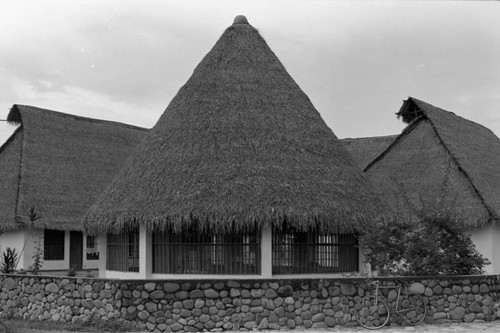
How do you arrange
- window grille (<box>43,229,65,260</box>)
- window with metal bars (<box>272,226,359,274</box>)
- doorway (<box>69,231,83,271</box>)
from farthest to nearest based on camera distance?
doorway (<box>69,231,83,271</box>), window grille (<box>43,229,65,260</box>), window with metal bars (<box>272,226,359,274</box>)

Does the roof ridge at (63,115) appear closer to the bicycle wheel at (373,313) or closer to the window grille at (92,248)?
the window grille at (92,248)

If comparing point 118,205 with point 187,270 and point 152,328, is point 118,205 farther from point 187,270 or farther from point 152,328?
point 152,328

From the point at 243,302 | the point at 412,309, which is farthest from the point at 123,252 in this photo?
the point at 412,309

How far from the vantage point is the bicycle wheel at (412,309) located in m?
14.7

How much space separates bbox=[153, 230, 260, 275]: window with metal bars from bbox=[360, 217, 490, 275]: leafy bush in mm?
3171

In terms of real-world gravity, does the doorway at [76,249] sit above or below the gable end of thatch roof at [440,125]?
below

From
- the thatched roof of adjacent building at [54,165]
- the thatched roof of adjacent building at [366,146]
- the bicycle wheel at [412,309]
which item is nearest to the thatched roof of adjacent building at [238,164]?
the bicycle wheel at [412,309]

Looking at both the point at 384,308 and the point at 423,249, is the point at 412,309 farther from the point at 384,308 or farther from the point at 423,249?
the point at 423,249

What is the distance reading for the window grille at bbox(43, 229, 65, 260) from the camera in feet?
102

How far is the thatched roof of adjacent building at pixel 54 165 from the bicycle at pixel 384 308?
751 inches

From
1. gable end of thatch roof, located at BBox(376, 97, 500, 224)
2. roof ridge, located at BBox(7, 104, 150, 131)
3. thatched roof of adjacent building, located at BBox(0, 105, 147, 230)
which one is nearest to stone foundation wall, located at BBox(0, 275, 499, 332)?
gable end of thatch roof, located at BBox(376, 97, 500, 224)

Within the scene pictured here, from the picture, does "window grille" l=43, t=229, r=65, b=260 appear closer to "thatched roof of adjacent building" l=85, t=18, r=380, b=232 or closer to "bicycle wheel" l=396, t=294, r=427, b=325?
"thatched roof of adjacent building" l=85, t=18, r=380, b=232

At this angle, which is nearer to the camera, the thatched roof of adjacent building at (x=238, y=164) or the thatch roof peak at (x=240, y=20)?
the thatched roof of adjacent building at (x=238, y=164)

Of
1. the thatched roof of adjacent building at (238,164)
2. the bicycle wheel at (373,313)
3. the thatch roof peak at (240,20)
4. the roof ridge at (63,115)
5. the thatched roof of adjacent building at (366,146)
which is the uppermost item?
the thatch roof peak at (240,20)
